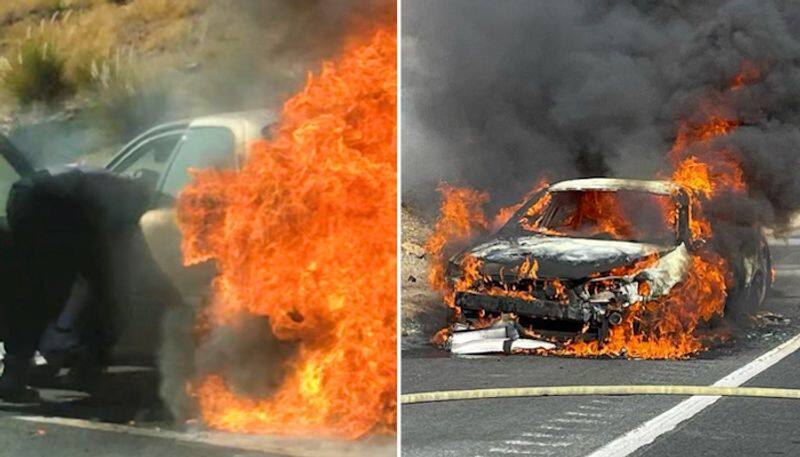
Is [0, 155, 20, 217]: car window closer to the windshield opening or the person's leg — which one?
the person's leg

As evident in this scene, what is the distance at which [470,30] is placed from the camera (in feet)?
18.0

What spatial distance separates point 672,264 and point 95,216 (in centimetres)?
343

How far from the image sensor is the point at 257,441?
559cm

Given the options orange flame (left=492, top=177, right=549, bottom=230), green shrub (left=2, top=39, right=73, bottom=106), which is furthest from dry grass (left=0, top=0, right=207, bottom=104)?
orange flame (left=492, top=177, right=549, bottom=230)

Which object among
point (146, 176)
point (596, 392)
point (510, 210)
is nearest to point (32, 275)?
point (146, 176)

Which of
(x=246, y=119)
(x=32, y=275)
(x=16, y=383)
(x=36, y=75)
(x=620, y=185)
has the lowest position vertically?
(x=16, y=383)

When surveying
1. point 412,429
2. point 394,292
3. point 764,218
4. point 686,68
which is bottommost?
point 412,429

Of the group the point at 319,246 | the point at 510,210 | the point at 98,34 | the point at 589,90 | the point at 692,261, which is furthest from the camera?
the point at 319,246

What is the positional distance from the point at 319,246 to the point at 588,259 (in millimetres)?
1626

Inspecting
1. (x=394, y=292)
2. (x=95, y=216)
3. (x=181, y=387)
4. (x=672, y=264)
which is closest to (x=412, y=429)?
(x=394, y=292)

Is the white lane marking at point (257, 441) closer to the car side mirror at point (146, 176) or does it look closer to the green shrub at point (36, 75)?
the car side mirror at point (146, 176)

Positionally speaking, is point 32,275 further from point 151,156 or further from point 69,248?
point 151,156

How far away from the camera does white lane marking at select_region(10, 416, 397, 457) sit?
5.52m

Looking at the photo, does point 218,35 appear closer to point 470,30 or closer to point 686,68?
point 470,30
